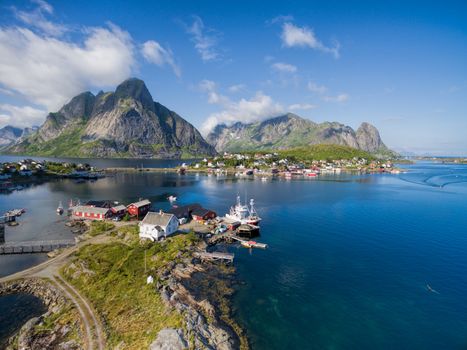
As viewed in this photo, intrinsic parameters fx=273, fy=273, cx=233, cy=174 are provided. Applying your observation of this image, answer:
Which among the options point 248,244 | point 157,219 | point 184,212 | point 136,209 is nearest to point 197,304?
point 248,244

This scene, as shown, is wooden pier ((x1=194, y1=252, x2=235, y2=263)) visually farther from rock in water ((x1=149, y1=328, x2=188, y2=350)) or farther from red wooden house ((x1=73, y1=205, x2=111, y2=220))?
red wooden house ((x1=73, y1=205, x2=111, y2=220))

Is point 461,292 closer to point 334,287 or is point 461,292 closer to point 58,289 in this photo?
point 334,287

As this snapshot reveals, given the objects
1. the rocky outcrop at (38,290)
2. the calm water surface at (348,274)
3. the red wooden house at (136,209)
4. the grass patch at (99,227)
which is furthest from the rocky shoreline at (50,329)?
the red wooden house at (136,209)

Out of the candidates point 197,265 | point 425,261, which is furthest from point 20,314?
point 425,261

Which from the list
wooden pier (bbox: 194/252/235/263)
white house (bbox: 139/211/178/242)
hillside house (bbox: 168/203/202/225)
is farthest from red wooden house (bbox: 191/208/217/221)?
wooden pier (bbox: 194/252/235/263)

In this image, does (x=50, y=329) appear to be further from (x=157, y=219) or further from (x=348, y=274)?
(x=348, y=274)
